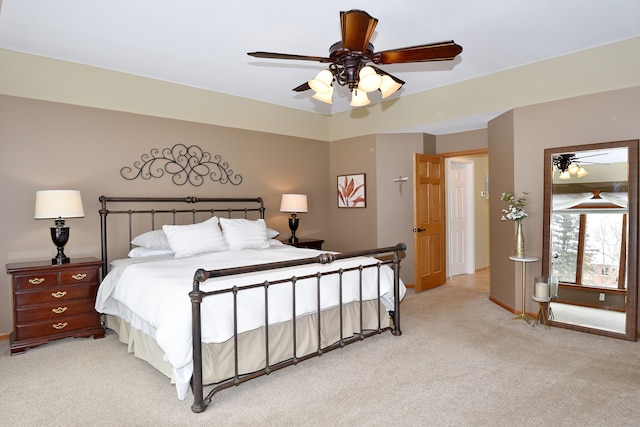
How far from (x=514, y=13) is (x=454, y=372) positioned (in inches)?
112

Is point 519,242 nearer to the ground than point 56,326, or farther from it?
farther from it

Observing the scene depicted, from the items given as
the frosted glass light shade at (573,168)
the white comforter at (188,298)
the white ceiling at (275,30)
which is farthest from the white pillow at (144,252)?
the frosted glass light shade at (573,168)

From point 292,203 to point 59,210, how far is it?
8.97 feet

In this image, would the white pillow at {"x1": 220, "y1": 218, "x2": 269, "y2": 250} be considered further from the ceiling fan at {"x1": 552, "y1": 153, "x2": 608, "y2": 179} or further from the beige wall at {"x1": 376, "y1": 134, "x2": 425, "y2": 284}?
the ceiling fan at {"x1": 552, "y1": 153, "x2": 608, "y2": 179}

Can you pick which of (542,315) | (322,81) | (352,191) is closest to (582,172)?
(542,315)

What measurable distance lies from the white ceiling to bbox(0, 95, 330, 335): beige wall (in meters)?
0.60

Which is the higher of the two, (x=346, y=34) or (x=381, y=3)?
(x=381, y=3)

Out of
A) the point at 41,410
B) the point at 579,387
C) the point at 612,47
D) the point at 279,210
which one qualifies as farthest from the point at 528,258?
the point at 41,410

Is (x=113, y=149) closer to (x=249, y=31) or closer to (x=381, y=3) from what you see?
(x=249, y=31)

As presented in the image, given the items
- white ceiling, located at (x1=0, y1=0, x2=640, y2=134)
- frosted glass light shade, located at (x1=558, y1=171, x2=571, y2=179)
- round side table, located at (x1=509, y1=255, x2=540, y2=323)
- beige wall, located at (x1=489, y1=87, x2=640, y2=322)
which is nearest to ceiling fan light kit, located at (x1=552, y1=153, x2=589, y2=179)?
frosted glass light shade, located at (x1=558, y1=171, x2=571, y2=179)

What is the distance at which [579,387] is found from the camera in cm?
272

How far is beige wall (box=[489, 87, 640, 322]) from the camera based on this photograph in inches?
147

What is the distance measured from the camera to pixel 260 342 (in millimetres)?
2848

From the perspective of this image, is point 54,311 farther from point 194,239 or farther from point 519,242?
point 519,242
